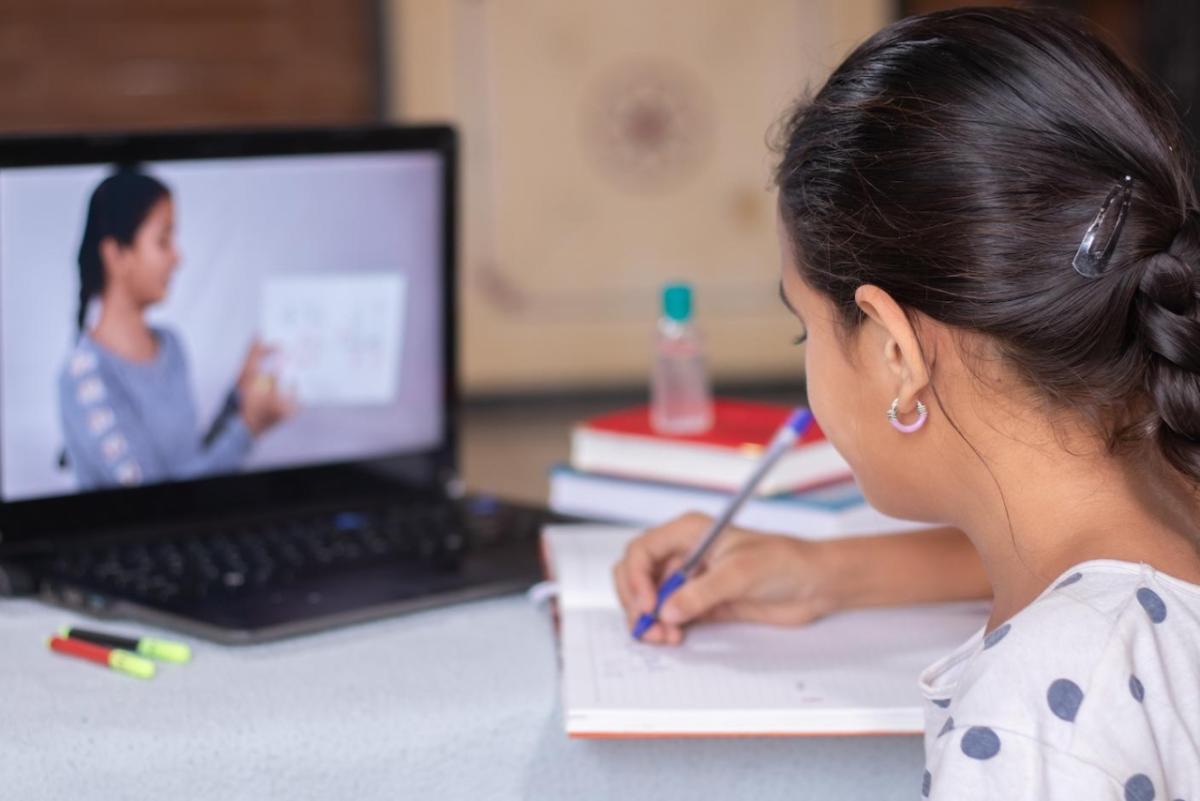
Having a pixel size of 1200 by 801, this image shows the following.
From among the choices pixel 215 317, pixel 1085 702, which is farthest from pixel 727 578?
pixel 215 317

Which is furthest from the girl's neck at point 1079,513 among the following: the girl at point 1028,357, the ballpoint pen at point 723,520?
the ballpoint pen at point 723,520

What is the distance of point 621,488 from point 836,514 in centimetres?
21

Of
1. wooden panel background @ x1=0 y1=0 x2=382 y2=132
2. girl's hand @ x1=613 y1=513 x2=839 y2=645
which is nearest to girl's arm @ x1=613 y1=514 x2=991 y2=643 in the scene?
girl's hand @ x1=613 y1=513 x2=839 y2=645

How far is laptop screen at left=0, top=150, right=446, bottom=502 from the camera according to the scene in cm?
101

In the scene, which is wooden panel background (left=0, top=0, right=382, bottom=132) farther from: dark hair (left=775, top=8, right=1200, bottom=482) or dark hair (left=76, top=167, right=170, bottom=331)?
dark hair (left=775, top=8, right=1200, bottom=482)

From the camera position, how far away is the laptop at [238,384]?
992 mm

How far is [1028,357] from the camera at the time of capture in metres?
0.69

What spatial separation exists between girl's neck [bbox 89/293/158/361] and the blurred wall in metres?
2.06

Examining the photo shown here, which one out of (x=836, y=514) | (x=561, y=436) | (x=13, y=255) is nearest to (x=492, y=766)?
(x=836, y=514)

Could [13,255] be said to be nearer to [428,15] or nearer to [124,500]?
[124,500]

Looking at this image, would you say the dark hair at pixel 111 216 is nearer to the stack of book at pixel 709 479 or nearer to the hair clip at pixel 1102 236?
the stack of book at pixel 709 479

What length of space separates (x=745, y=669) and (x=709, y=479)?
1.08 ft

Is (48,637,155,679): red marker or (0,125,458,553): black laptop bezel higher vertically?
(0,125,458,553): black laptop bezel

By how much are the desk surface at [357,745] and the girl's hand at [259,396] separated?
0.94 feet
